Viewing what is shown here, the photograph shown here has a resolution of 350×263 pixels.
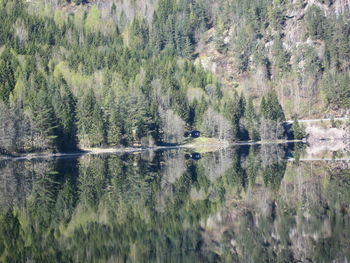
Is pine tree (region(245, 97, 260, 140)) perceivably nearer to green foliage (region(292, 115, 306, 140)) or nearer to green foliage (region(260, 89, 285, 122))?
green foliage (region(260, 89, 285, 122))

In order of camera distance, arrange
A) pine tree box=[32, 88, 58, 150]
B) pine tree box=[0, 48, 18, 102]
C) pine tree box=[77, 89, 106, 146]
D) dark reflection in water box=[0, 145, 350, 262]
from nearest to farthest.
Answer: dark reflection in water box=[0, 145, 350, 262]
pine tree box=[32, 88, 58, 150]
pine tree box=[77, 89, 106, 146]
pine tree box=[0, 48, 18, 102]

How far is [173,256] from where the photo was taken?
98.6 ft

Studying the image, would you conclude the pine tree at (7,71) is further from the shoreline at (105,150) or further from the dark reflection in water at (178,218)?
the dark reflection in water at (178,218)

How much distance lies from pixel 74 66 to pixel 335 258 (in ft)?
585

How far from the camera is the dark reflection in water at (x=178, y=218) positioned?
1214 inches

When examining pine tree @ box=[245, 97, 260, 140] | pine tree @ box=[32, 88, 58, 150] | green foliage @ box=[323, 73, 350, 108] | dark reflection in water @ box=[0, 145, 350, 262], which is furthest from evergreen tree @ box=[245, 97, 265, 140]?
dark reflection in water @ box=[0, 145, 350, 262]

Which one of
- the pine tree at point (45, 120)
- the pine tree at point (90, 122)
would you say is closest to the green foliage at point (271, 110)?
the pine tree at point (90, 122)

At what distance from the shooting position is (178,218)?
131 feet

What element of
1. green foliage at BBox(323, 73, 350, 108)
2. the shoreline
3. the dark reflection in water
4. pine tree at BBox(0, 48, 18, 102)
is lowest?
the dark reflection in water

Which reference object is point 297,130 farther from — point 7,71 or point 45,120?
point 7,71

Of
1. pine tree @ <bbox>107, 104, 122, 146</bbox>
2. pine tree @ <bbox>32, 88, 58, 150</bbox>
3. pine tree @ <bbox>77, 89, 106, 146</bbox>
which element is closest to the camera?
pine tree @ <bbox>32, 88, 58, 150</bbox>

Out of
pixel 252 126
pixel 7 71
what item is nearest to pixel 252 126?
pixel 252 126

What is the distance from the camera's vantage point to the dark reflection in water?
101 ft

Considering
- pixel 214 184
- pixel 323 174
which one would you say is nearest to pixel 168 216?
pixel 214 184
